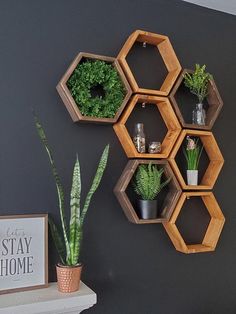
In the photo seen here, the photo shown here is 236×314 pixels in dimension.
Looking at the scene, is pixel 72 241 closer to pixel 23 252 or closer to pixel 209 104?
pixel 23 252

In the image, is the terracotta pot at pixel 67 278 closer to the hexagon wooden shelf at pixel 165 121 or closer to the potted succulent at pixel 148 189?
the potted succulent at pixel 148 189

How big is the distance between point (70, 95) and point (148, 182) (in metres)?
0.59

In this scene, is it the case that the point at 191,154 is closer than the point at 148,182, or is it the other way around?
the point at 148,182

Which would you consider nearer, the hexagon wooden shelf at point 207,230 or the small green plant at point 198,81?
the hexagon wooden shelf at point 207,230

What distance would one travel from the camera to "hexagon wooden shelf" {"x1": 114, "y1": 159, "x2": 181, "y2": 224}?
162 centimetres

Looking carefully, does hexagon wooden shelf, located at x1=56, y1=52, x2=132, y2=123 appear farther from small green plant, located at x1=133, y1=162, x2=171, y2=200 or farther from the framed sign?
the framed sign

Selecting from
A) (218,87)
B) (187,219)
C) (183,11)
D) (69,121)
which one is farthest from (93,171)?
(183,11)

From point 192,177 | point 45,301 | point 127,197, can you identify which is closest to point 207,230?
point 192,177

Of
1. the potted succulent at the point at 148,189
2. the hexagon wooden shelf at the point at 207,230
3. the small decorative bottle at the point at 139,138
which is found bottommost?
the hexagon wooden shelf at the point at 207,230

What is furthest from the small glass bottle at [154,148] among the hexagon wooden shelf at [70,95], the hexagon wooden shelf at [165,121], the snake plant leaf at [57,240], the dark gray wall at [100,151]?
the snake plant leaf at [57,240]

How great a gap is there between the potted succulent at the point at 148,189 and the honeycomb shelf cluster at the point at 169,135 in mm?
37

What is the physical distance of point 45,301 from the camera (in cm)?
132

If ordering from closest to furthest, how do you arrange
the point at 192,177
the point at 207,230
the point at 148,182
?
the point at 148,182, the point at 192,177, the point at 207,230

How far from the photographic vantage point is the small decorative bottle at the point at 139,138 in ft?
5.61
